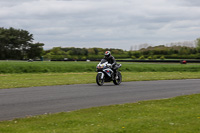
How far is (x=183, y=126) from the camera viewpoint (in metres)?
7.53

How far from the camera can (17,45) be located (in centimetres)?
9800

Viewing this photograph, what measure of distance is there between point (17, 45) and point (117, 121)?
93776mm

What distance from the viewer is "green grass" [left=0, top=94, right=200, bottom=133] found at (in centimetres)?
718

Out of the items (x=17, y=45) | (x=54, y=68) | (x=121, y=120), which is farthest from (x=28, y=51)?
(x=121, y=120)

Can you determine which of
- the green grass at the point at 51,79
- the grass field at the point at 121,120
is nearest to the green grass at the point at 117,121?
the grass field at the point at 121,120

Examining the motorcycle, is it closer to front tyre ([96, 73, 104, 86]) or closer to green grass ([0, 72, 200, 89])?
front tyre ([96, 73, 104, 86])

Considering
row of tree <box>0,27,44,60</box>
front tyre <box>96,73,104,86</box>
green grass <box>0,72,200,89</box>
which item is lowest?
green grass <box>0,72,200,89</box>

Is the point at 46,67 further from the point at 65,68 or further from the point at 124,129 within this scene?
the point at 124,129

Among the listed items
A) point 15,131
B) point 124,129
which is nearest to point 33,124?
point 15,131

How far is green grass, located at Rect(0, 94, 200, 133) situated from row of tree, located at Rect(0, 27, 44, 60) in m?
85.9

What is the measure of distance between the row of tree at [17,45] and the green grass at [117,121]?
282ft

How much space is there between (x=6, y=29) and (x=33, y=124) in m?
97.6

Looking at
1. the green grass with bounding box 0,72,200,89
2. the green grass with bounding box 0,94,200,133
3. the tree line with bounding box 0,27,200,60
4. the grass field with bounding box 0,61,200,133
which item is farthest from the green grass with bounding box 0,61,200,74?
the tree line with bounding box 0,27,200,60

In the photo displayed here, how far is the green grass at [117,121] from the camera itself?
7.18 m
